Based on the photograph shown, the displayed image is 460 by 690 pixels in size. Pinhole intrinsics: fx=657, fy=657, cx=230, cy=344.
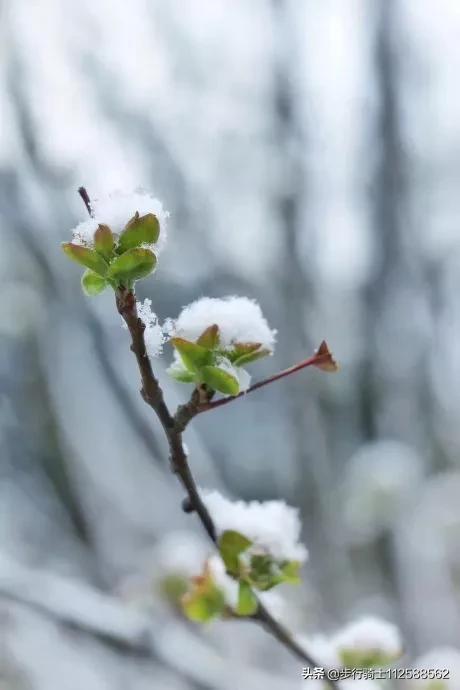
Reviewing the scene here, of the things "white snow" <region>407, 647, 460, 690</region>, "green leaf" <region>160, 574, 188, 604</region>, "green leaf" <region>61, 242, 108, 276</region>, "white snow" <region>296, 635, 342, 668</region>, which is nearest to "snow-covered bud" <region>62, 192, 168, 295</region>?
"green leaf" <region>61, 242, 108, 276</region>

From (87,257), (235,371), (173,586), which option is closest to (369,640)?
(235,371)

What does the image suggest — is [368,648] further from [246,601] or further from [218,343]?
[218,343]

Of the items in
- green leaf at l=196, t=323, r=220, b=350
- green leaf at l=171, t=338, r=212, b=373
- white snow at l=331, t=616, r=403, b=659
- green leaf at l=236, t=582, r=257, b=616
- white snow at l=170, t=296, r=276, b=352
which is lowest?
green leaf at l=236, t=582, r=257, b=616

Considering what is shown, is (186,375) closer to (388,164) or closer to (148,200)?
(148,200)

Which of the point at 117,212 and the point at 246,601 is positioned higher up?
the point at 117,212

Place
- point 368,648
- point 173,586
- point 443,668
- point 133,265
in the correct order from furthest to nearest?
1. point 173,586
2. point 443,668
3. point 368,648
4. point 133,265

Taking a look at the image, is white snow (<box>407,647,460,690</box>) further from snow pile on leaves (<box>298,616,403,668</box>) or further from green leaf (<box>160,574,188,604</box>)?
green leaf (<box>160,574,188,604</box>)

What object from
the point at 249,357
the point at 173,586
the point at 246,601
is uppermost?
the point at 173,586

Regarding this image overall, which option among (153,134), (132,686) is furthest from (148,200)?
(153,134)
